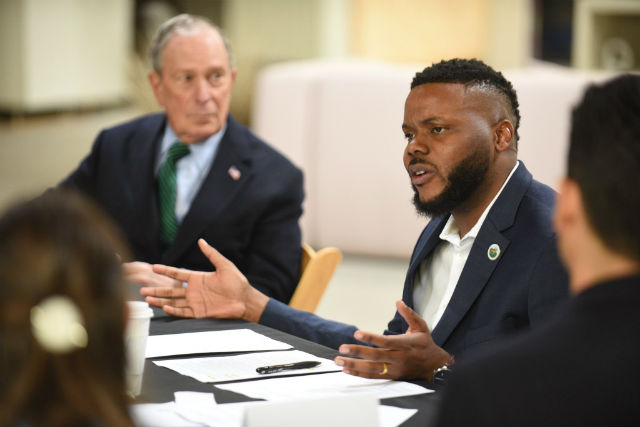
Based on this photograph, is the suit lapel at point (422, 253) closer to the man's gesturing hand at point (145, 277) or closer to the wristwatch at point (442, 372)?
the wristwatch at point (442, 372)

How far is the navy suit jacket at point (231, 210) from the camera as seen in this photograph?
9.68 feet

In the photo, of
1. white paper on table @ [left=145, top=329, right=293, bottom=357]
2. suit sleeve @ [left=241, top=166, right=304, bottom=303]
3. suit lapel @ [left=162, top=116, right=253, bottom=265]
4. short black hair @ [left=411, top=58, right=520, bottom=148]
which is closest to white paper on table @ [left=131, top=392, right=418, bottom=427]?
white paper on table @ [left=145, top=329, right=293, bottom=357]

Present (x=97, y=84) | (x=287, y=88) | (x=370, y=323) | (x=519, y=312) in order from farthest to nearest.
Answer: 1. (x=97, y=84)
2. (x=287, y=88)
3. (x=370, y=323)
4. (x=519, y=312)

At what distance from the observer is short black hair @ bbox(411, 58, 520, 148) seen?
2.12m

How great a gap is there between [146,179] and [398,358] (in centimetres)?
155

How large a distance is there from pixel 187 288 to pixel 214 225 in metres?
0.67

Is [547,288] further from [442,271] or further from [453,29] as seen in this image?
[453,29]

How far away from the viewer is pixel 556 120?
5.23m

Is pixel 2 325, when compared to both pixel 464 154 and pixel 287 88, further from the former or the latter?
pixel 287 88

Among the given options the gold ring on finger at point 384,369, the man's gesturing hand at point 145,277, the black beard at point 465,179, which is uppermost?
the black beard at point 465,179

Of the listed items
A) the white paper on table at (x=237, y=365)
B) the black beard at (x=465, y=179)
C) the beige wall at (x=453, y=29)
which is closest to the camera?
the white paper on table at (x=237, y=365)

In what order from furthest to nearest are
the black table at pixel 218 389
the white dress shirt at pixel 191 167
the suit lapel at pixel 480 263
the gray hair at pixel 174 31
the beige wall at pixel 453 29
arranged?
the beige wall at pixel 453 29
the gray hair at pixel 174 31
the white dress shirt at pixel 191 167
the suit lapel at pixel 480 263
the black table at pixel 218 389

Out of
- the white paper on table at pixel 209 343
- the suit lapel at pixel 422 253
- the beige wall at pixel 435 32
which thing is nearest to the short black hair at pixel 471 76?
the suit lapel at pixel 422 253

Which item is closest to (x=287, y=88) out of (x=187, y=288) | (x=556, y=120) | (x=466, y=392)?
(x=556, y=120)
